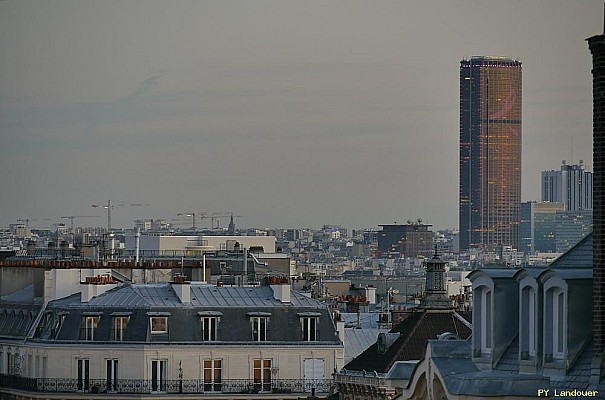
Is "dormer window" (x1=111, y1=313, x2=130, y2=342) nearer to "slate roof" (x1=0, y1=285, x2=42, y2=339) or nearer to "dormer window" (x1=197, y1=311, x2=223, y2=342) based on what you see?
"dormer window" (x1=197, y1=311, x2=223, y2=342)

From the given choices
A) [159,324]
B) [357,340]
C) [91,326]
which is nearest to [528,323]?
[159,324]

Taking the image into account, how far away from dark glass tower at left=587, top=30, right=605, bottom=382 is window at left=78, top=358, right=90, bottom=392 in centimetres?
3897

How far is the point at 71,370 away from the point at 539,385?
40.0 metres

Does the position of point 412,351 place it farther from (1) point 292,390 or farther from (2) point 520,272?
(2) point 520,272

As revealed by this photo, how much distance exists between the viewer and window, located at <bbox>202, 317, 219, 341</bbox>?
67375 millimetres

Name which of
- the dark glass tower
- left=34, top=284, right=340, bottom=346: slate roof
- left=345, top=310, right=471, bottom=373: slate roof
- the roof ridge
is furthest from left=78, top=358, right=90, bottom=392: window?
the dark glass tower

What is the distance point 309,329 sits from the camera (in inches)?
2662

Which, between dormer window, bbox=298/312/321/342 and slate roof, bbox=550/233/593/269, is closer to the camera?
slate roof, bbox=550/233/593/269

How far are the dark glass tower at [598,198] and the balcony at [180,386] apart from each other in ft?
121

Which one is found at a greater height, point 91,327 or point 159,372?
point 91,327

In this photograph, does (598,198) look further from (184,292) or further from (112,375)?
(184,292)

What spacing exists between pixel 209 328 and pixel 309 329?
8.38 feet

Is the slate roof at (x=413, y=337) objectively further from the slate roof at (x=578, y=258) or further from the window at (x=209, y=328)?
the slate roof at (x=578, y=258)

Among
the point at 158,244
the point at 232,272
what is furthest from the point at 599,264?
the point at 158,244
